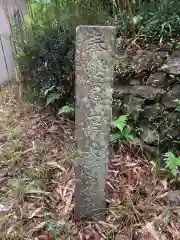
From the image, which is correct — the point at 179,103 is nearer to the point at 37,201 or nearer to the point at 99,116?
the point at 99,116

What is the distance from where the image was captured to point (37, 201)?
98.2 inches

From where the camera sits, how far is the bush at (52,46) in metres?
3.33

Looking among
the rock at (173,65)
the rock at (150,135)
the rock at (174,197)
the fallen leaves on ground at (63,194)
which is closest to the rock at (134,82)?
the rock at (173,65)

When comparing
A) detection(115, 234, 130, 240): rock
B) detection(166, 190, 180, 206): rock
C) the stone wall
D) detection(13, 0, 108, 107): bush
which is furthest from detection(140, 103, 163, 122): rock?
detection(115, 234, 130, 240): rock

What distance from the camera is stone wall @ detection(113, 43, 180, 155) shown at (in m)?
2.81

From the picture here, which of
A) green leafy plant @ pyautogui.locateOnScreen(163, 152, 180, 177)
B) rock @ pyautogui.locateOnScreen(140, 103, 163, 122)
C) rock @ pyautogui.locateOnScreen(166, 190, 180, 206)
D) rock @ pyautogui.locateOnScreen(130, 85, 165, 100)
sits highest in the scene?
rock @ pyautogui.locateOnScreen(130, 85, 165, 100)

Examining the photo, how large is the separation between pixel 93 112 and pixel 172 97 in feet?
3.49

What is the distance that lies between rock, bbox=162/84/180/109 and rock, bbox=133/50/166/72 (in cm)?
28

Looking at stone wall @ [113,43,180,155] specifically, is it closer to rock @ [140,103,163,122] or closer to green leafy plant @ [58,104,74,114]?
rock @ [140,103,163,122]

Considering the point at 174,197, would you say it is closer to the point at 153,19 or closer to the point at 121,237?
the point at 121,237

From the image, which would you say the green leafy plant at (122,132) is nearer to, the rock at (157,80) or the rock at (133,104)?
the rock at (133,104)

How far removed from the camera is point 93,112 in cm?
201

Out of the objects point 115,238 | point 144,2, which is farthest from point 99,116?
point 144,2

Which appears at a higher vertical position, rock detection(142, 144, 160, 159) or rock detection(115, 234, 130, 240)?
rock detection(142, 144, 160, 159)
